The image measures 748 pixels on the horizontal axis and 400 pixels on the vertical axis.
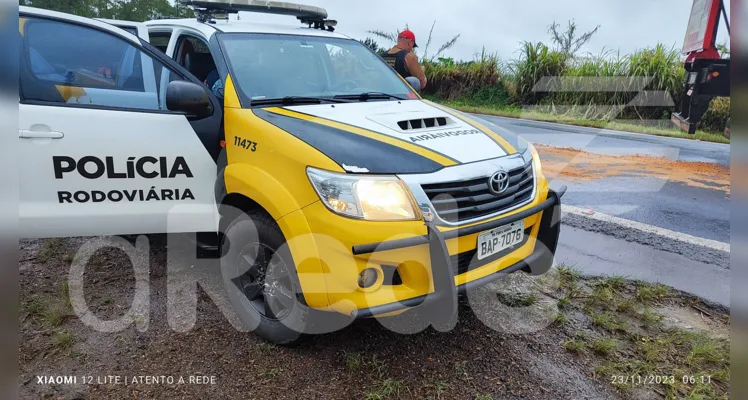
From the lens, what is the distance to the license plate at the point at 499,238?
2.39 metres

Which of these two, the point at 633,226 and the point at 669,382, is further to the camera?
the point at 633,226

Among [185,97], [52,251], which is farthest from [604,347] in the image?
[52,251]

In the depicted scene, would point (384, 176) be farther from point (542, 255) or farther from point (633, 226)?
point (633, 226)

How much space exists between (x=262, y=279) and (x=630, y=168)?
5604 millimetres

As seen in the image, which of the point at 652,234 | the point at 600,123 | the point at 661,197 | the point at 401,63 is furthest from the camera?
the point at 600,123

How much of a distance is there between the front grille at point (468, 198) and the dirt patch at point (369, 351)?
0.83 m

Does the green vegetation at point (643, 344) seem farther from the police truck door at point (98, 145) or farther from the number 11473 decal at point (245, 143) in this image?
the police truck door at point (98, 145)

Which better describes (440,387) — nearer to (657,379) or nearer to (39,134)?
(657,379)

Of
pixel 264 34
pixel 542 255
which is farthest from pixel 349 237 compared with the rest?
pixel 264 34

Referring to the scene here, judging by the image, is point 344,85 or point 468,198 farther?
point 344,85

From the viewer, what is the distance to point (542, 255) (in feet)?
9.02

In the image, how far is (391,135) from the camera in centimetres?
247

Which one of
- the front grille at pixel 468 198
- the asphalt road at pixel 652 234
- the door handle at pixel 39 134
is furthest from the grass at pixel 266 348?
the asphalt road at pixel 652 234

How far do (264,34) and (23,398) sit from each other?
8.39 feet
